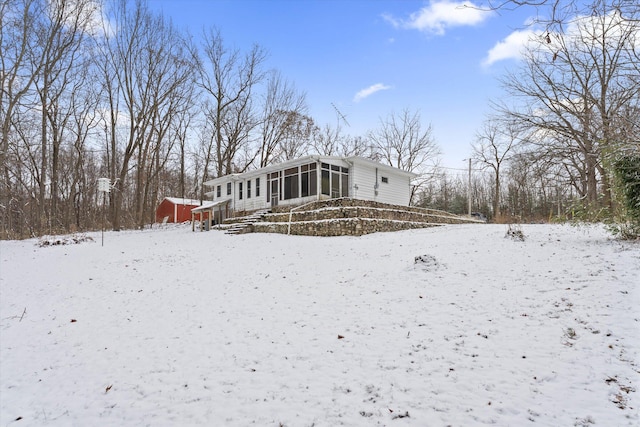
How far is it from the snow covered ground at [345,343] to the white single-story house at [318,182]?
8931mm

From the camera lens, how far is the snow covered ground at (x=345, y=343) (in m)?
3.09

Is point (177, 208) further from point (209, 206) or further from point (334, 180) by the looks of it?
point (334, 180)

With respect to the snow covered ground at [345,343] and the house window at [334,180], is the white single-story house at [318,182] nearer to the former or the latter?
the house window at [334,180]

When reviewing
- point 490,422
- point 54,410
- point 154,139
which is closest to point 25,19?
point 154,139

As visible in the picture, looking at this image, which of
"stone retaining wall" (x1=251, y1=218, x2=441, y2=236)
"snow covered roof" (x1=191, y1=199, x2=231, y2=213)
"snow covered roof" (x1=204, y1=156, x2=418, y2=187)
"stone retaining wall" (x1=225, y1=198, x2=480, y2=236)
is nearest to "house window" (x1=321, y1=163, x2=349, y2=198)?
"snow covered roof" (x1=204, y1=156, x2=418, y2=187)

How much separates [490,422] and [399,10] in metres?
4.02

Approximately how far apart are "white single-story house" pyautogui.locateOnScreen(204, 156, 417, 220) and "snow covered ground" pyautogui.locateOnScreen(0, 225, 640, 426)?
29.3ft

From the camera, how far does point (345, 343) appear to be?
14.6ft

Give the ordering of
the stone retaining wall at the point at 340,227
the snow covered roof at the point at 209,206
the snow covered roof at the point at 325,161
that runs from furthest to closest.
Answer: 1. the snow covered roof at the point at 209,206
2. the snow covered roof at the point at 325,161
3. the stone retaining wall at the point at 340,227

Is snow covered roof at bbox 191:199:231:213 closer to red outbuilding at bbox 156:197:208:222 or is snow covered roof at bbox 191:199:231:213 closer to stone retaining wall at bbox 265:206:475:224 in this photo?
stone retaining wall at bbox 265:206:475:224

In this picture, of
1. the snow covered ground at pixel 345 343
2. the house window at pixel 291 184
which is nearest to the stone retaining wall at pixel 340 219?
the house window at pixel 291 184

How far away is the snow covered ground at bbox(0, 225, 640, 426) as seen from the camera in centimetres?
309

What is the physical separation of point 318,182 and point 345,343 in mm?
12489

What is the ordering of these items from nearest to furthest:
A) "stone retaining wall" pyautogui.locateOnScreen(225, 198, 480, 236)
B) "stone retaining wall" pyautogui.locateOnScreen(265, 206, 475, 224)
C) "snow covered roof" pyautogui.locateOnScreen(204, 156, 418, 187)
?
"stone retaining wall" pyautogui.locateOnScreen(225, 198, 480, 236), "stone retaining wall" pyautogui.locateOnScreen(265, 206, 475, 224), "snow covered roof" pyautogui.locateOnScreen(204, 156, 418, 187)
